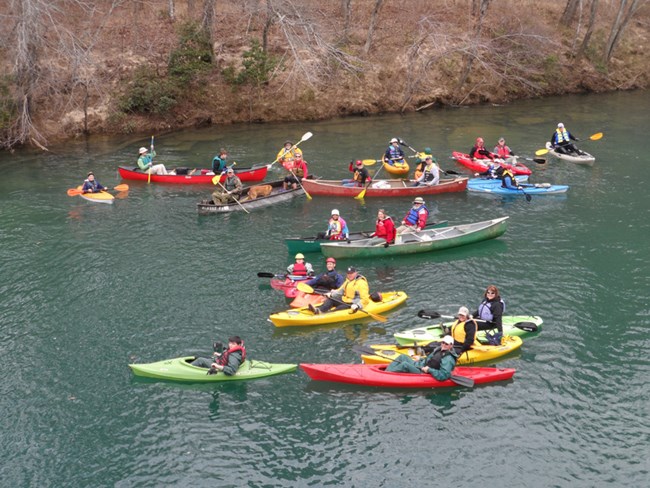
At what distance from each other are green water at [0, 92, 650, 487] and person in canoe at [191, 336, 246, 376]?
573 millimetres

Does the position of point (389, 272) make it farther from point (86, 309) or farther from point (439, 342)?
point (86, 309)

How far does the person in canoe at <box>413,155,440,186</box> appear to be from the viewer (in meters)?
32.4

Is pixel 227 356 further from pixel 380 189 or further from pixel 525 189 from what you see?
pixel 525 189

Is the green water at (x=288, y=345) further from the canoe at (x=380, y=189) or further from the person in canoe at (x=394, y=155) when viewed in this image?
the person in canoe at (x=394, y=155)

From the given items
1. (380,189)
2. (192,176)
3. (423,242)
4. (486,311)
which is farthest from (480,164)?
(486,311)

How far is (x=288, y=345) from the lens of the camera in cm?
2053

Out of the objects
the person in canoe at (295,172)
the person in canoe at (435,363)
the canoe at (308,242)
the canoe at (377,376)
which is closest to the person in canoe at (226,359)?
the canoe at (377,376)

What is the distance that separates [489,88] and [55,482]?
143 ft

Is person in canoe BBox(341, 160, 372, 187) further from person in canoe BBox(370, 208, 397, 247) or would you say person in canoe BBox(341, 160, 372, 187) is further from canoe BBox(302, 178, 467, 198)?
person in canoe BBox(370, 208, 397, 247)

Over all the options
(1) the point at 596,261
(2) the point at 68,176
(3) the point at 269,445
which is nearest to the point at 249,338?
(3) the point at 269,445

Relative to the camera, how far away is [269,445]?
16609 millimetres

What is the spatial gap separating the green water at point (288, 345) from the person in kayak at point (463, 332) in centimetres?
144

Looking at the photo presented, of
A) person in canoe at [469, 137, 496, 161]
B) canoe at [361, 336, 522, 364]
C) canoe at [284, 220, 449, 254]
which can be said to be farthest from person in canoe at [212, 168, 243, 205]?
canoe at [361, 336, 522, 364]

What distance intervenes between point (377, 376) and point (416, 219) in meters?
10.2
